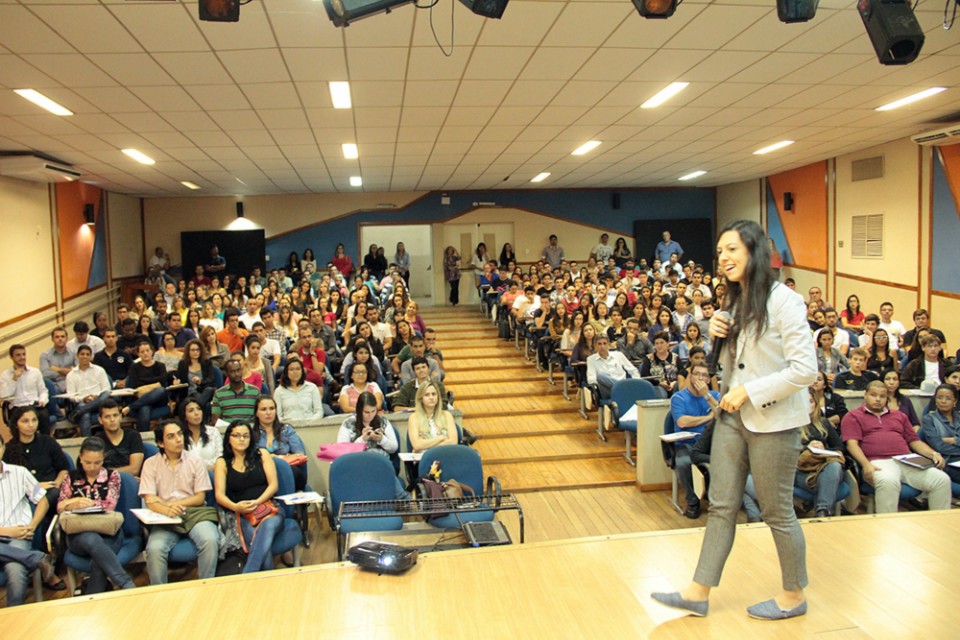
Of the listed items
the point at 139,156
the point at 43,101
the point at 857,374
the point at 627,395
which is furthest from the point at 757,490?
the point at 139,156

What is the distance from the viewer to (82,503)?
13.3ft

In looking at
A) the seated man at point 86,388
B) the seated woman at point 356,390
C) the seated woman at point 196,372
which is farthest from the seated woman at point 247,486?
the seated man at point 86,388

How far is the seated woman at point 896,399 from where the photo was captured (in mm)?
5395

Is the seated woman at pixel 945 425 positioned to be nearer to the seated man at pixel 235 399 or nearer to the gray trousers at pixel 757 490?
the gray trousers at pixel 757 490

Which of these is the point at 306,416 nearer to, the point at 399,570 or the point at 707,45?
the point at 399,570

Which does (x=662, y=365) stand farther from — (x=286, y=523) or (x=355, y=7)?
(x=355, y=7)

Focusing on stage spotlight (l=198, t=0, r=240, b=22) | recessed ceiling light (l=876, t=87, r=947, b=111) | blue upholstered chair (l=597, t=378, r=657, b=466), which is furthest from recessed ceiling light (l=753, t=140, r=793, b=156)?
stage spotlight (l=198, t=0, r=240, b=22)

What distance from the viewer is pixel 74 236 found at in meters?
11.0

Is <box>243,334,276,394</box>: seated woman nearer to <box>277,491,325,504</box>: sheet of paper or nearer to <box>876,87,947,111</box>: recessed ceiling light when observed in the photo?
<box>277,491,325,504</box>: sheet of paper

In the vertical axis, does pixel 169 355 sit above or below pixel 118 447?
above

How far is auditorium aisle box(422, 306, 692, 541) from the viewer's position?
5.46 metres

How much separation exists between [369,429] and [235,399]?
1.28 m

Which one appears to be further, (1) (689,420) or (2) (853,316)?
(2) (853,316)

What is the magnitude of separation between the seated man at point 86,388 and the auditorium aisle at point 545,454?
137 inches
